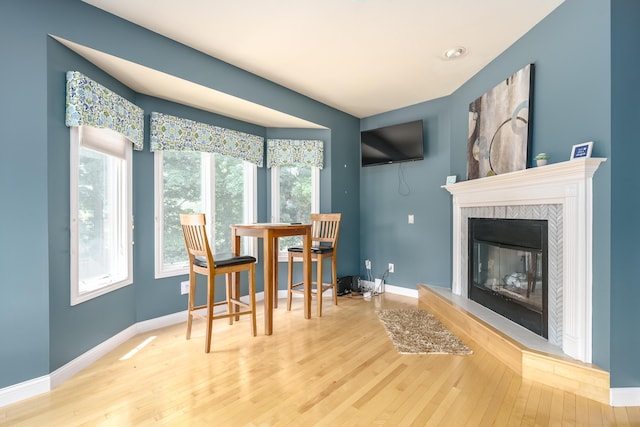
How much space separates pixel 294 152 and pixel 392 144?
127 centimetres

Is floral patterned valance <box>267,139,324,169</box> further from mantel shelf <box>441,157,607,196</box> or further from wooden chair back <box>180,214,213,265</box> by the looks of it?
mantel shelf <box>441,157,607,196</box>

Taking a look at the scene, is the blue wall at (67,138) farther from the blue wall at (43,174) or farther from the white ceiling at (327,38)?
the white ceiling at (327,38)

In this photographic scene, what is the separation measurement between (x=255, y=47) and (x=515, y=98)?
7.09ft

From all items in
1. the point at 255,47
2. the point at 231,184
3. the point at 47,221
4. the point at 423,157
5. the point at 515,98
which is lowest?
the point at 47,221

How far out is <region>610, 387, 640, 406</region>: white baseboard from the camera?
1.60 metres

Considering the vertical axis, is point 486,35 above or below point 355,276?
above

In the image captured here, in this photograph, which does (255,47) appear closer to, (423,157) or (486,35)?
(486,35)

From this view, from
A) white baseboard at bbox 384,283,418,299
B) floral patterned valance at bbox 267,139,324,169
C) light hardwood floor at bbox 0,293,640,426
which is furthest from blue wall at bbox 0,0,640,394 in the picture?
white baseboard at bbox 384,283,418,299

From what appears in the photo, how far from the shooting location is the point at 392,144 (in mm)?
3766

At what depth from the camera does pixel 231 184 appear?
342 cm

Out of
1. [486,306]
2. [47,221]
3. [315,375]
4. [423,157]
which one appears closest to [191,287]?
[47,221]

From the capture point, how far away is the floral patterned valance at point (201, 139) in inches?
108

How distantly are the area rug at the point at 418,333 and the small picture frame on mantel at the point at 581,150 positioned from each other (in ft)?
5.02

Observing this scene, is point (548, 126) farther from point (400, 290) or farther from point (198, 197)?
point (198, 197)
